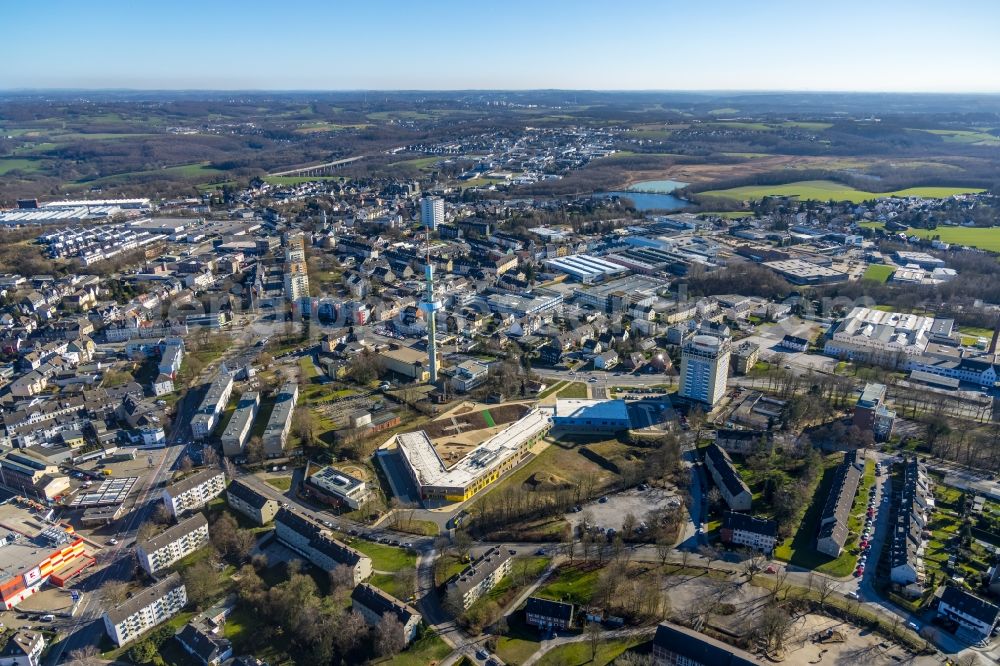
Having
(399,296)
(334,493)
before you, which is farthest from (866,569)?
(399,296)

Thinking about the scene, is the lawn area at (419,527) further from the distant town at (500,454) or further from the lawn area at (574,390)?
the lawn area at (574,390)

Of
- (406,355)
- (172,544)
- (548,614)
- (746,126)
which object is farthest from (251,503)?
(746,126)

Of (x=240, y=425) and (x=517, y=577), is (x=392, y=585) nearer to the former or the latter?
(x=517, y=577)

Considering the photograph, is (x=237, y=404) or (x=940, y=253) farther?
(x=940, y=253)

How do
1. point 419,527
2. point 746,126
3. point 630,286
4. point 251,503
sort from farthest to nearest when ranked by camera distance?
point 746,126, point 630,286, point 251,503, point 419,527

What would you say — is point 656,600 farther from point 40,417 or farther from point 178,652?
point 40,417

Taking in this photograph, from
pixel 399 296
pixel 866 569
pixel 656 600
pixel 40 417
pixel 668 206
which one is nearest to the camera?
pixel 656 600

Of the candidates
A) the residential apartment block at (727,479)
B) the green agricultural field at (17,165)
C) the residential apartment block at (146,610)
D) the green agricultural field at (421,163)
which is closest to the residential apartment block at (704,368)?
the residential apartment block at (727,479)
